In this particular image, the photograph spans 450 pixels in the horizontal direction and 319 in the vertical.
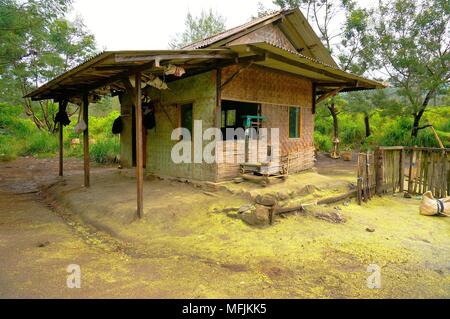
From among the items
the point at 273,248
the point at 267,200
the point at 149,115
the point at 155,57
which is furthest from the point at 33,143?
the point at 273,248

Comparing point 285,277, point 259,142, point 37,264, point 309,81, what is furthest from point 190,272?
point 309,81

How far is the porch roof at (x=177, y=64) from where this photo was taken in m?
5.44

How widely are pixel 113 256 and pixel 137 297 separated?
146 cm

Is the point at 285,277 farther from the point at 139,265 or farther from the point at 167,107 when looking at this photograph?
the point at 167,107

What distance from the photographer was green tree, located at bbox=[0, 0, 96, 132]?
325 inches

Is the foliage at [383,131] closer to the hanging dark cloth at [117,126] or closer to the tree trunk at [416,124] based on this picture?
the tree trunk at [416,124]

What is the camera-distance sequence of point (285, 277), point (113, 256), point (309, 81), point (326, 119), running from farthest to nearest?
point (326, 119) → point (309, 81) → point (113, 256) → point (285, 277)

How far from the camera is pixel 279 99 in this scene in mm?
8977


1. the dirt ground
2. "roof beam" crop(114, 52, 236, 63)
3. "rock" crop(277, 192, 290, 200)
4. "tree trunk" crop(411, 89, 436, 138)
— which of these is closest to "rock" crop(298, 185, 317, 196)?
the dirt ground

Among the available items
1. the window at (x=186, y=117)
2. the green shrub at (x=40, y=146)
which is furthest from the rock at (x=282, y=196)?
the green shrub at (x=40, y=146)

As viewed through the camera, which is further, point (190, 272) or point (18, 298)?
point (190, 272)

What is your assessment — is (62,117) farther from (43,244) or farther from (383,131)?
(383,131)

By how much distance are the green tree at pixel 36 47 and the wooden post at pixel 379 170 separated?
9.42 metres

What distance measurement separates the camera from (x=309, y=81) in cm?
999
